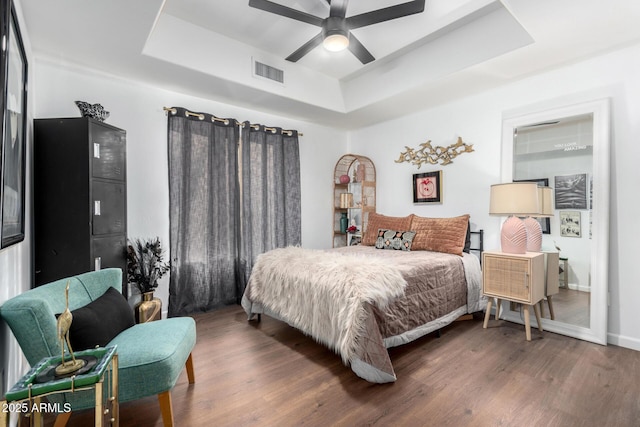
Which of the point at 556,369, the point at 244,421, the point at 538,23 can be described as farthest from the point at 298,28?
the point at 556,369

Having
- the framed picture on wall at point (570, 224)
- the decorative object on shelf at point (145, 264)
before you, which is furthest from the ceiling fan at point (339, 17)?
the decorative object on shelf at point (145, 264)

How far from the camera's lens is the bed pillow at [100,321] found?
152 cm

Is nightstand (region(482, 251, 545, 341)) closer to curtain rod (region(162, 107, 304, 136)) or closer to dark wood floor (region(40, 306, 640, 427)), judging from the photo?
dark wood floor (region(40, 306, 640, 427))

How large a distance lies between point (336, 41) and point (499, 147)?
2.26m

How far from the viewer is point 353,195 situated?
5.04 m

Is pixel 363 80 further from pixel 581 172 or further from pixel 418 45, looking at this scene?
pixel 581 172

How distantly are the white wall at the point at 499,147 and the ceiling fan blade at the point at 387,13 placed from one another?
6.18 ft

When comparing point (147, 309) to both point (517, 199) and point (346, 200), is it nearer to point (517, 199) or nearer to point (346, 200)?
point (346, 200)

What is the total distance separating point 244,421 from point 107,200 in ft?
6.94

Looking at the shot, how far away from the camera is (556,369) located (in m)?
2.23

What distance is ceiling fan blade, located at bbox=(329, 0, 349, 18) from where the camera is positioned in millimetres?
2225

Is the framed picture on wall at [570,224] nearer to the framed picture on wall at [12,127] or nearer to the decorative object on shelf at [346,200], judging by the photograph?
the decorative object on shelf at [346,200]

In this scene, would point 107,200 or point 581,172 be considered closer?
point 107,200

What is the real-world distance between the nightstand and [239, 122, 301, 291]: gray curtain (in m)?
2.51
